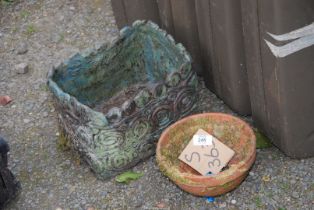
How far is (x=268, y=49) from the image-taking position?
9.88 ft

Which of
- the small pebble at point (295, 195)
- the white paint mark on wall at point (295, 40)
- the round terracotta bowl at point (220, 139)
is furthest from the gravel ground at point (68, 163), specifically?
the white paint mark on wall at point (295, 40)

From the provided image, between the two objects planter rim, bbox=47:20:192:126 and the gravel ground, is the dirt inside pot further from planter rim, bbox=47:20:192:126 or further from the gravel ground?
planter rim, bbox=47:20:192:126

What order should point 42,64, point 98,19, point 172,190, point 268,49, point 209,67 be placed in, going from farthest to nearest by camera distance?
→ point 98,19 < point 42,64 < point 209,67 < point 172,190 < point 268,49

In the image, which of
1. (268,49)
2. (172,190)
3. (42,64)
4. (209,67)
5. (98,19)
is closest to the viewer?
(268,49)

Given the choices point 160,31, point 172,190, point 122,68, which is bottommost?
point 172,190

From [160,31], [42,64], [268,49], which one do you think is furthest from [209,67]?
[42,64]

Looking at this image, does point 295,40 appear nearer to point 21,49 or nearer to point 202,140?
point 202,140

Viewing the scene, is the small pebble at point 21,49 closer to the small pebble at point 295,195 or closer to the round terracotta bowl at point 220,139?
the round terracotta bowl at point 220,139

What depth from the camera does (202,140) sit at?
3.39 m

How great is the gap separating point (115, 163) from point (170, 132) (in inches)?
12.8

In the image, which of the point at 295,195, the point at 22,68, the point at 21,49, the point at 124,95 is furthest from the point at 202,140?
the point at 21,49

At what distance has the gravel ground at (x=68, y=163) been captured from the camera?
128 inches

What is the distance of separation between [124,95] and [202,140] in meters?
0.76

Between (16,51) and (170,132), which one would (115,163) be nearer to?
(170,132)
